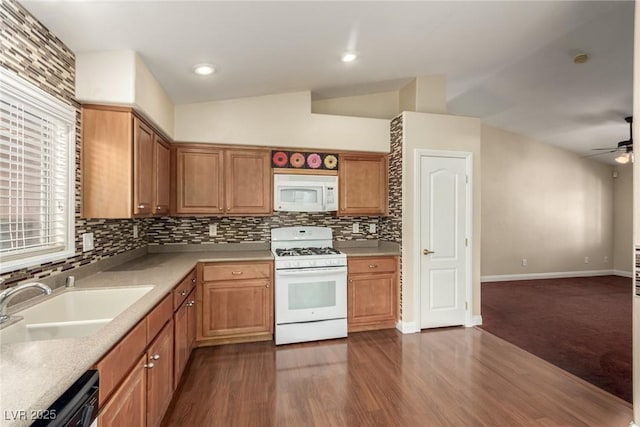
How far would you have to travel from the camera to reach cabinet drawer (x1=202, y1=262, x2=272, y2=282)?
2939mm

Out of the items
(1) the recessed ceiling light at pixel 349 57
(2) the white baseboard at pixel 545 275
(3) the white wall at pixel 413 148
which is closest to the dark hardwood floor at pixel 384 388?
(3) the white wall at pixel 413 148

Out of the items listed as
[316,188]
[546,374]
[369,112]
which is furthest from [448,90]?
[546,374]

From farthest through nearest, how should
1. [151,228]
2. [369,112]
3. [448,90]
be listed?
[448,90]
[369,112]
[151,228]

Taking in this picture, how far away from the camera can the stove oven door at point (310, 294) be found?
3.05 meters

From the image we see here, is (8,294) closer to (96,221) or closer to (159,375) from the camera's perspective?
(159,375)

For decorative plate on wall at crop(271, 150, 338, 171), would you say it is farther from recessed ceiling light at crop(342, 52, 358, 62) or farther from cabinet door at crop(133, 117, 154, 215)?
cabinet door at crop(133, 117, 154, 215)

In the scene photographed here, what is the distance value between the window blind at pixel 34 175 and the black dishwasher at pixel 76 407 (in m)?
0.96

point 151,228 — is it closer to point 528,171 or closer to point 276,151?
point 276,151

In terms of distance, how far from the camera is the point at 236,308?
3.00 meters

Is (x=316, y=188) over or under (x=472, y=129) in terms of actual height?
under

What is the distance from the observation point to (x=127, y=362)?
1.32 m

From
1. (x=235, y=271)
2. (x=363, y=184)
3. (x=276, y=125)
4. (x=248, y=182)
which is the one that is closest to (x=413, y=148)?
(x=363, y=184)

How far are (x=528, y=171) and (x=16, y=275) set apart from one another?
725cm

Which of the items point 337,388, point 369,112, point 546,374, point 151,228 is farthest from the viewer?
point 369,112
